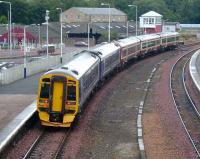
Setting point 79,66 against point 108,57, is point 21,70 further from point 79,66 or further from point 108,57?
point 79,66

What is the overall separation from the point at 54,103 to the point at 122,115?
5.05 m

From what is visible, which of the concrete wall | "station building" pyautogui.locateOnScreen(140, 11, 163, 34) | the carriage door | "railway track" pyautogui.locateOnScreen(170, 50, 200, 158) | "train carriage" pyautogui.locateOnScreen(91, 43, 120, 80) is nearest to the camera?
the carriage door

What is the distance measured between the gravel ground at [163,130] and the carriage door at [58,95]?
3.74m

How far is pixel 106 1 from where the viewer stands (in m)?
148

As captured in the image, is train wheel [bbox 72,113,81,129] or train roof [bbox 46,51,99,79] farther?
train wheel [bbox 72,113,81,129]

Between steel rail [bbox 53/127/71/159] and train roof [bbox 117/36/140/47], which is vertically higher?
train roof [bbox 117/36/140/47]

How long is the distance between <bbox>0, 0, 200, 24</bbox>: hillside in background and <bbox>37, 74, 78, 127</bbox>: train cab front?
93002 millimetres

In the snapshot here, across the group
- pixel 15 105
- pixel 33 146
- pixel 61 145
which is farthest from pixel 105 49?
pixel 33 146

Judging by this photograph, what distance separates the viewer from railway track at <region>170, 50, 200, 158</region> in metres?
21.9

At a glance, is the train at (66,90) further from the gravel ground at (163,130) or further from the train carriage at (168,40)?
the train carriage at (168,40)

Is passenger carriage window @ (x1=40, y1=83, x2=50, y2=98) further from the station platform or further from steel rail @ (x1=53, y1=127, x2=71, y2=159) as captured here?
steel rail @ (x1=53, y1=127, x2=71, y2=159)

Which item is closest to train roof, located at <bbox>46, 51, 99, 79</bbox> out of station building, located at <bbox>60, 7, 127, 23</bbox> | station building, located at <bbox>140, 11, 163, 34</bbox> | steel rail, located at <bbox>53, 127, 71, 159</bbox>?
steel rail, located at <bbox>53, 127, 71, 159</bbox>

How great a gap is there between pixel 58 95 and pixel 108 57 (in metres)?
14.3

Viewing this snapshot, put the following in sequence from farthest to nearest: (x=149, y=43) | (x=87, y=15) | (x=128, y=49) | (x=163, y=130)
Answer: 1. (x=87, y=15)
2. (x=149, y=43)
3. (x=128, y=49)
4. (x=163, y=130)
